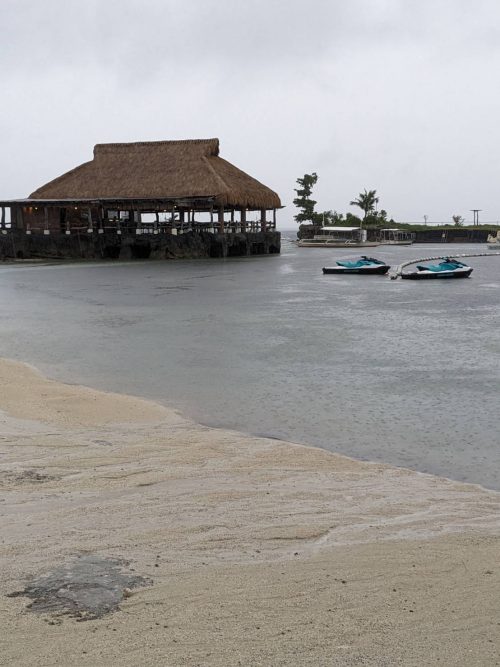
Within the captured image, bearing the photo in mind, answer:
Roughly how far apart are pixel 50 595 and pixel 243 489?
219 centimetres

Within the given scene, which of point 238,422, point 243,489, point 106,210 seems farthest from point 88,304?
point 106,210

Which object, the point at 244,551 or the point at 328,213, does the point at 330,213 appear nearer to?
the point at 328,213

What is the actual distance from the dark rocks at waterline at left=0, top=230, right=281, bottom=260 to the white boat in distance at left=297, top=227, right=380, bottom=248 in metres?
35.3

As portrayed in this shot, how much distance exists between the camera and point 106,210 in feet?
176

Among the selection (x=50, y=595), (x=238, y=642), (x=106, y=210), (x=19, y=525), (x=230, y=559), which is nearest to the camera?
(x=238, y=642)

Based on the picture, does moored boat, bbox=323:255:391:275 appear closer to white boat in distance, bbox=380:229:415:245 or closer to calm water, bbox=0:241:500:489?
calm water, bbox=0:241:500:489

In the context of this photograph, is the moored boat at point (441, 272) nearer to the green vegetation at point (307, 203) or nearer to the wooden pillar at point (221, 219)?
the wooden pillar at point (221, 219)

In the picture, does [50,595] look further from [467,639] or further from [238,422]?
[238,422]

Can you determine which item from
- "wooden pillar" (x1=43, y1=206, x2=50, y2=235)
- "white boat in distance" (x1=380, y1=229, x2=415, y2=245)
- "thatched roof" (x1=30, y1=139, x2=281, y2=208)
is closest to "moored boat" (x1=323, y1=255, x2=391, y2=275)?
"thatched roof" (x1=30, y1=139, x2=281, y2=208)

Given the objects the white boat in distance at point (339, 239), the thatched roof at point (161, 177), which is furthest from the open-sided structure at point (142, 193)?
the white boat in distance at point (339, 239)

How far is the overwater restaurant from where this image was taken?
50.1m

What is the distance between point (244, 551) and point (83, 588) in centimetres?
106

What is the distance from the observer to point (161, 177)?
51688 mm

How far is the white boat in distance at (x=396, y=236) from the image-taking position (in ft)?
335
